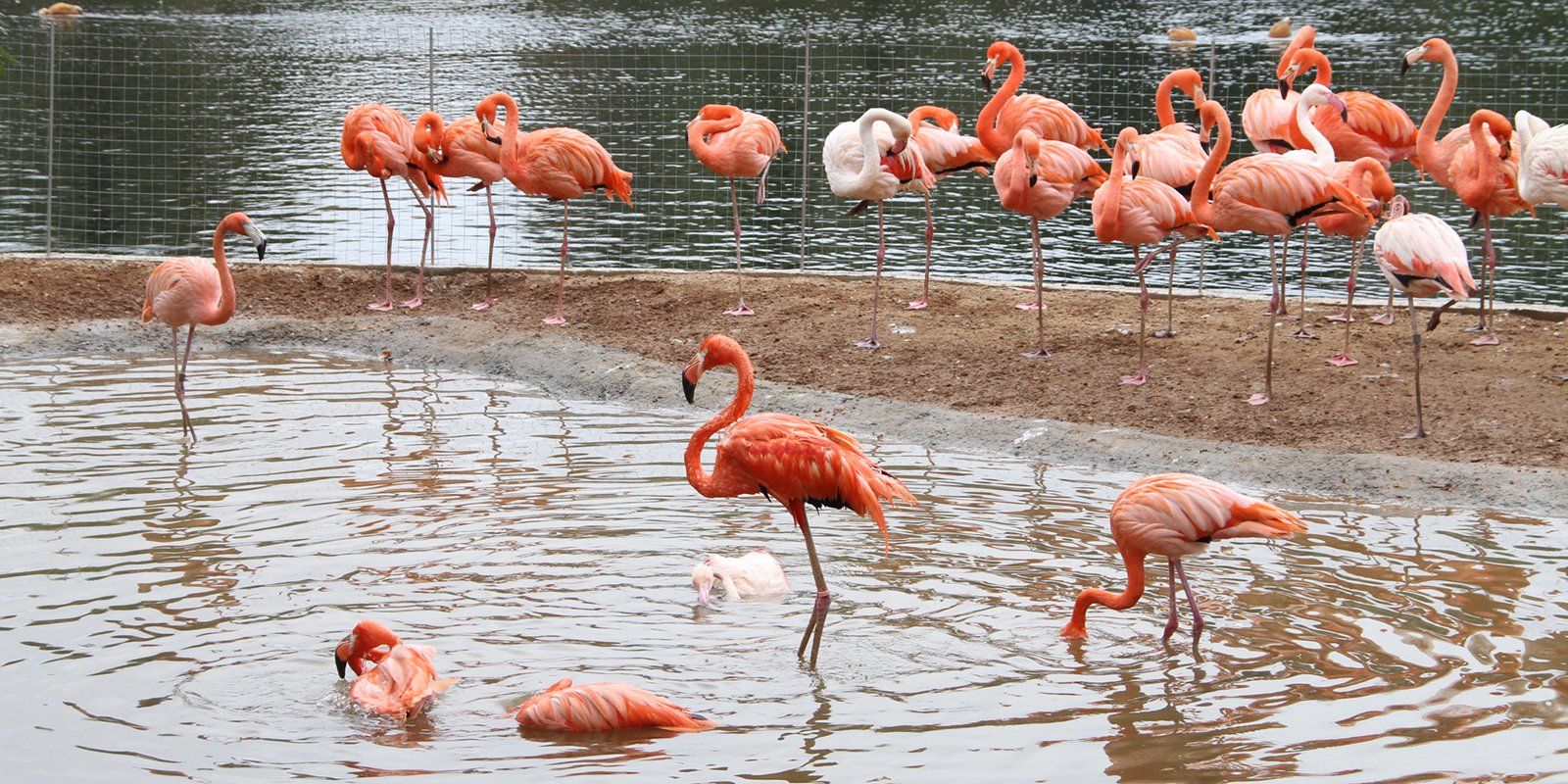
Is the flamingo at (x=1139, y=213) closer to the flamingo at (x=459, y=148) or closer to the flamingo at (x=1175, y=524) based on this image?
the flamingo at (x=1175, y=524)

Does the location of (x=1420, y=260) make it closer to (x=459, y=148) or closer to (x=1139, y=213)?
(x=1139, y=213)

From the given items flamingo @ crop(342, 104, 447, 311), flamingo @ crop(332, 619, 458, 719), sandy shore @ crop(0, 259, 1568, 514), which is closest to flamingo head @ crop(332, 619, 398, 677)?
flamingo @ crop(332, 619, 458, 719)

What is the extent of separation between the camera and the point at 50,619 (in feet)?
17.6

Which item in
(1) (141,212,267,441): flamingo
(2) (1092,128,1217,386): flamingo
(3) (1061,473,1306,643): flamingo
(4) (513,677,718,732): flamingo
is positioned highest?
(2) (1092,128,1217,386): flamingo

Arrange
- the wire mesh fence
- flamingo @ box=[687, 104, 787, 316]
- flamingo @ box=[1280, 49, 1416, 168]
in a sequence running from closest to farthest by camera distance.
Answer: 1. flamingo @ box=[1280, 49, 1416, 168]
2. flamingo @ box=[687, 104, 787, 316]
3. the wire mesh fence

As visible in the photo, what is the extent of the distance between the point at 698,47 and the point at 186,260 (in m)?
18.2

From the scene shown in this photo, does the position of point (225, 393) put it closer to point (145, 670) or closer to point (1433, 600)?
point (145, 670)

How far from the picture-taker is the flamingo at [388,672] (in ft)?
15.1

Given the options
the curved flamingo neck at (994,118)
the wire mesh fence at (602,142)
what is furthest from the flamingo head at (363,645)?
the wire mesh fence at (602,142)

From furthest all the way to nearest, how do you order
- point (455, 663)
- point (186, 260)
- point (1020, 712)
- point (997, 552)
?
1. point (186, 260)
2. point (997, 552)
3. point (455, 663)
4. point (1020, 712)

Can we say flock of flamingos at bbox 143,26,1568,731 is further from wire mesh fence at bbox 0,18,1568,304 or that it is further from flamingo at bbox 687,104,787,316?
wire mesh fence at bbox 0,18,1568,304

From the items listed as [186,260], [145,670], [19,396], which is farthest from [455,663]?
[19,396]

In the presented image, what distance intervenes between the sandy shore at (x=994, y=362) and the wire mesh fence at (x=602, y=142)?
1.56 metres

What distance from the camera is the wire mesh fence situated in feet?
42.7
